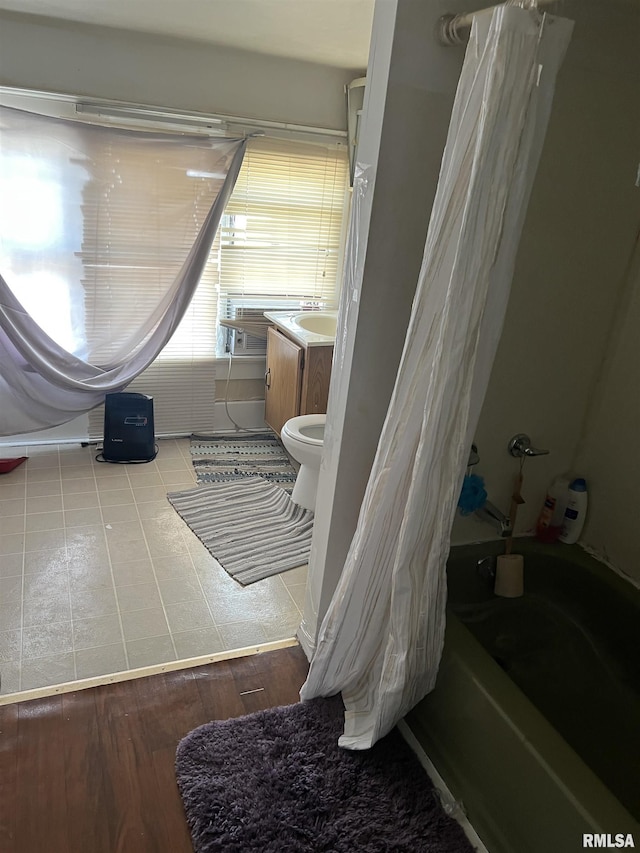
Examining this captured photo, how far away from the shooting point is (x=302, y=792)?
1.59 meters

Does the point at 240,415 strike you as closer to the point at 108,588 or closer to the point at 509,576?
the point at 108,588

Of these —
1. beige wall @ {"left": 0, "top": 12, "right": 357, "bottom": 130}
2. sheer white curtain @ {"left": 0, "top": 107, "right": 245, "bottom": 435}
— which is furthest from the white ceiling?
sheer white curtain @ {"left": 0, "top": 107, "right": 245, "bottom": 435}

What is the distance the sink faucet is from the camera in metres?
1.93

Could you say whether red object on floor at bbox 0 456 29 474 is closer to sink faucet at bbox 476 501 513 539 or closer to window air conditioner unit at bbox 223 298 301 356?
window air conditioner unit at bbox 223 298 301 356

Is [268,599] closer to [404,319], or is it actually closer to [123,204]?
[404,319]

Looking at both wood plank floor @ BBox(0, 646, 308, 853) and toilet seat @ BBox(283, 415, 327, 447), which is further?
toilet seat @ BBox(283, 415, 327, 447)

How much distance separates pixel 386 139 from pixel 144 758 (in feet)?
5.60

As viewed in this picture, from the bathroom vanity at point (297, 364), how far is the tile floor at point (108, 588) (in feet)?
2.51

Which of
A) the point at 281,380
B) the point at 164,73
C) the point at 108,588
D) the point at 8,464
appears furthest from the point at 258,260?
the point at 108,588

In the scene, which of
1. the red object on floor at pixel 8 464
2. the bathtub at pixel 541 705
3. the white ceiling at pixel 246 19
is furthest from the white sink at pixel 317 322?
the bathtub at pixel 541 705

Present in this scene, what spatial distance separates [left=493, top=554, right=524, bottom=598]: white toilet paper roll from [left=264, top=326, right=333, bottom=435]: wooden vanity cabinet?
1424 mm

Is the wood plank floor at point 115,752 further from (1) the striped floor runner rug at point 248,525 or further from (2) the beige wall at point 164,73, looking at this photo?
(2) the beige wall at point 164,73

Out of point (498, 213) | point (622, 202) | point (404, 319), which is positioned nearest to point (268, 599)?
point (404, 319)

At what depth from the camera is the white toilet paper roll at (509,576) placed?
6.54 feet
